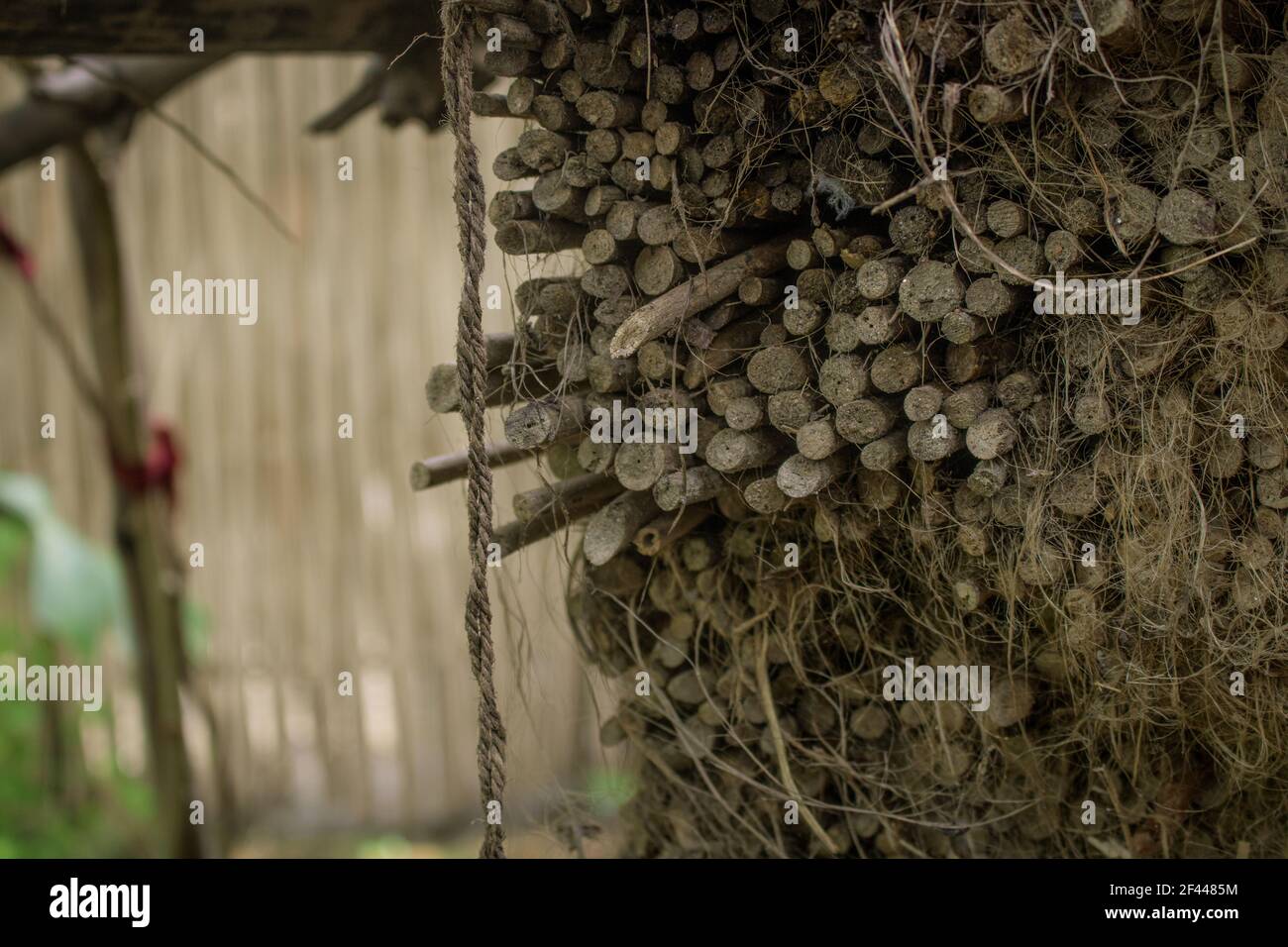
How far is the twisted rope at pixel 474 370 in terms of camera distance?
4.23 feet

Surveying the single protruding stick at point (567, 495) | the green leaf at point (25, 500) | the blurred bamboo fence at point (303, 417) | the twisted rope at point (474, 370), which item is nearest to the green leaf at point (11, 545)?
the green leaf at point (25, 500)

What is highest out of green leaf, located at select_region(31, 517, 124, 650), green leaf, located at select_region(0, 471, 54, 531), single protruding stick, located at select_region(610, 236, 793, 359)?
single protruding stick, located at select_region(610, 236, 793, 359)

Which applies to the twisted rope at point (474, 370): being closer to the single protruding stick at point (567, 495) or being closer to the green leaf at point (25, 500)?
the single protruding stick at point (567, 495)

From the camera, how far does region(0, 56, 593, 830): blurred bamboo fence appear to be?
3516 mm

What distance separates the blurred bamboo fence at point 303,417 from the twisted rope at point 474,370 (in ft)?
7.12

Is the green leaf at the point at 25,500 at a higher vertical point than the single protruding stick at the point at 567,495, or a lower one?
higher

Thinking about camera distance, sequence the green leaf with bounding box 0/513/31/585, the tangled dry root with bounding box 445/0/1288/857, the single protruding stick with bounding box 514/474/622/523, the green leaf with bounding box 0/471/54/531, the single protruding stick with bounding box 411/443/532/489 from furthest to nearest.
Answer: the green leaf with bounding box 0/513/31/585, the green leaf with bounding box 0/471/54/531, the single protruding stick with bounding box 411/443/532/489, the single protruding stick with bounding box 514/474/622/523, the tangled dry root with bounding box 445/0/1288/857

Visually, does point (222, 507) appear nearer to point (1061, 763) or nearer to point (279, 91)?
point (279, 91)

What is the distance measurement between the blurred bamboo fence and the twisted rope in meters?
2.17

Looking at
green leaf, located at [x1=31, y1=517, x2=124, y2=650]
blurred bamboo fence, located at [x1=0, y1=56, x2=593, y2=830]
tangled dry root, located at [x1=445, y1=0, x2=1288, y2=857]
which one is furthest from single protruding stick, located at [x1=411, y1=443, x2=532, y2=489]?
green leaf, located at [x1=31, y1=517, x2=124, y2=650]

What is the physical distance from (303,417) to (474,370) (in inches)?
95.4

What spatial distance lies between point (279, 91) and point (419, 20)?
1.88 m

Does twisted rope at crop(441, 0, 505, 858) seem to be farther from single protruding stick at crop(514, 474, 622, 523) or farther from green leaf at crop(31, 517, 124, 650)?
green leaf at crop(31, 517, 124, 650)
